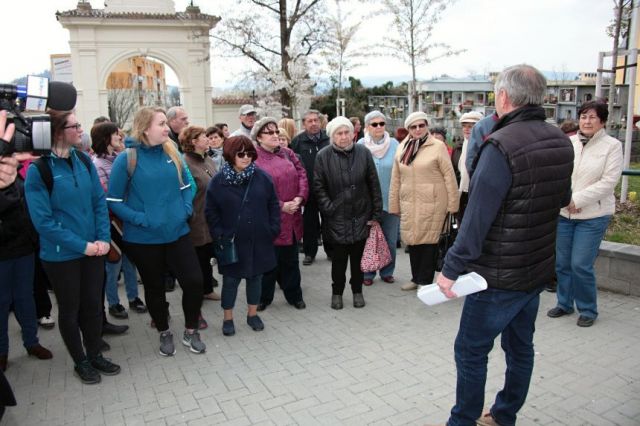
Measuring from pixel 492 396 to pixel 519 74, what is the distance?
2220 mm

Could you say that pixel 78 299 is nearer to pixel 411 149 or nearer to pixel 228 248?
pixel 228 248

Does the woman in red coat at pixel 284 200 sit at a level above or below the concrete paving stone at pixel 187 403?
above

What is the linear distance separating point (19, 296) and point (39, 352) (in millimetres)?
541

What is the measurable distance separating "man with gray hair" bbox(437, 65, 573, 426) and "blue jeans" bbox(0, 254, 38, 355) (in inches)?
131

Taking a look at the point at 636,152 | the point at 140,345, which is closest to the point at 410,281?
the point at 140,345

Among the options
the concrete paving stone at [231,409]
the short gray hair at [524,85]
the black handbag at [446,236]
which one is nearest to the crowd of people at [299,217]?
the short gray hair at [524,85]

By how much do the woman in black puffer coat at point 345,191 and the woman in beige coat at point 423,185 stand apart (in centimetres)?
37

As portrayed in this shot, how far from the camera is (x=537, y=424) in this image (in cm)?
331

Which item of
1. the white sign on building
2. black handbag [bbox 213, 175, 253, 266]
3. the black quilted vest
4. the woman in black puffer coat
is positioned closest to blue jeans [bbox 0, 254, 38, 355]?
black handbag [bbox 213, 175, 253, 266]

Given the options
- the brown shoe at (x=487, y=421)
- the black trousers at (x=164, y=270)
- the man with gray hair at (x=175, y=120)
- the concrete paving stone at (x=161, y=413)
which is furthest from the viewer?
the man with gray hair at (x=175, y=120)

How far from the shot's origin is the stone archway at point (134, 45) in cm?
2777

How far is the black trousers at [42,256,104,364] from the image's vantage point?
3.80m

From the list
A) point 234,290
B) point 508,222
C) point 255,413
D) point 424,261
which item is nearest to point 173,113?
point 234,290

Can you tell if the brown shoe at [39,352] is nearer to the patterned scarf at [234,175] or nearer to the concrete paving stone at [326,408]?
the patterned scarf at [234,175]
